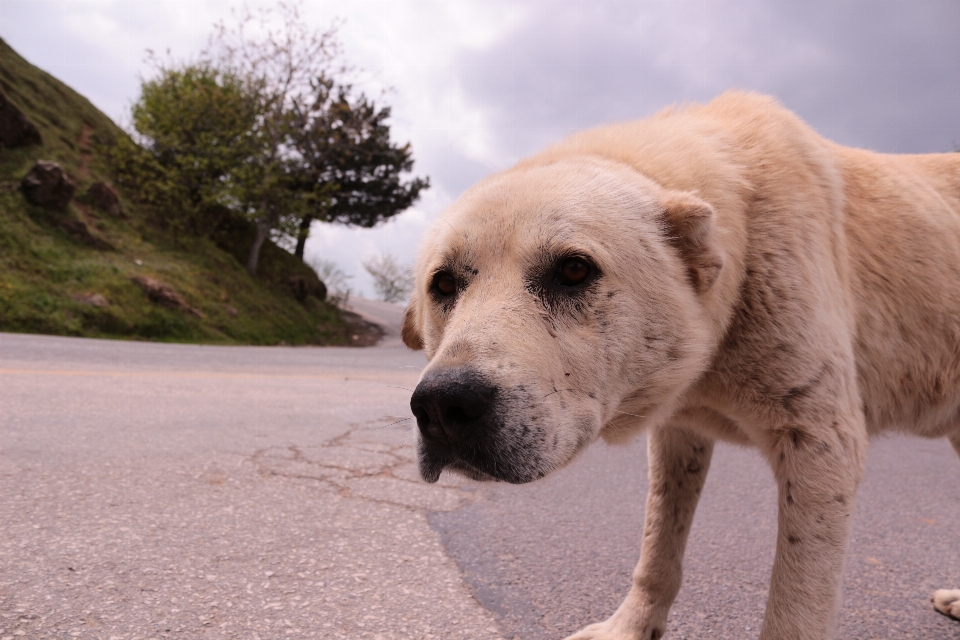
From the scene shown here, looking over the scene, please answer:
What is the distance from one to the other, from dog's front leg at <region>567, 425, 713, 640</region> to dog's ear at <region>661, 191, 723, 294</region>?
74cm

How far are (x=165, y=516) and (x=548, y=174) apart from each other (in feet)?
7.23

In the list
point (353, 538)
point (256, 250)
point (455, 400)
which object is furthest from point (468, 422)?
point (256, 250)

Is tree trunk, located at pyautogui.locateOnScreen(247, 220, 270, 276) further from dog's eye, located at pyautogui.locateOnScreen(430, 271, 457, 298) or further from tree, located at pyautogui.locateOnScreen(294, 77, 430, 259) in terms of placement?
dog's eye, located at pyautogui.locateOnScreen(430, 271, 457, 298)

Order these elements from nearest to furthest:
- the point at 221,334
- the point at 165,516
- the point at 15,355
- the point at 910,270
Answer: the point at 910,270 → the point at 165,516 → the point at 15,355 → the point at 221,334

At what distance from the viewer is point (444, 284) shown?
2.35m

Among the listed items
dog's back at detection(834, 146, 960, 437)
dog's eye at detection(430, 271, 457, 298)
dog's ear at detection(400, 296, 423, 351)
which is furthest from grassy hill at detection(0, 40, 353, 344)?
dog's back at detection(834, 146, 960, 437)

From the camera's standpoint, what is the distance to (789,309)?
7.17 feet

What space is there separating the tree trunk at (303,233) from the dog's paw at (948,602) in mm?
25304

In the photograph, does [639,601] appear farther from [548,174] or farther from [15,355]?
[15,355]

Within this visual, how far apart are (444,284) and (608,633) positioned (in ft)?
4.38

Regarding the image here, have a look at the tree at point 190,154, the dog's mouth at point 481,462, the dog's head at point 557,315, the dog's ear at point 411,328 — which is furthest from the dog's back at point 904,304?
the tree at point 190,154

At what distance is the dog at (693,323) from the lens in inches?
76.2

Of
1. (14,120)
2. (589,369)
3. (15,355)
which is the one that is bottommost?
(15,355)

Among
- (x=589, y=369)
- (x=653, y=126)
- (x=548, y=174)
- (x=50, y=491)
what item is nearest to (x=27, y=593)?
(x=50, y=491)
